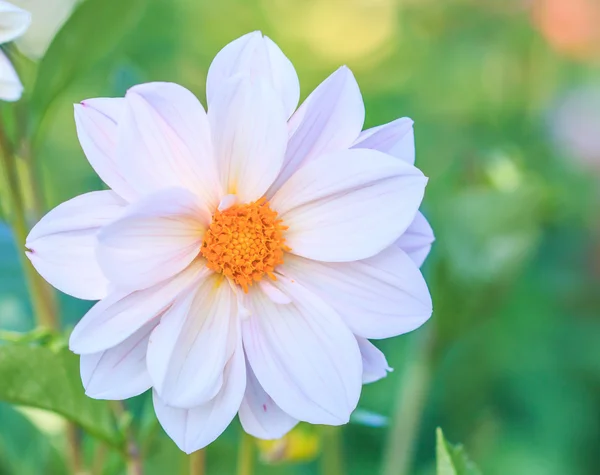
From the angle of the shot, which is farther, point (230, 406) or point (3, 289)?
point (3, 289)

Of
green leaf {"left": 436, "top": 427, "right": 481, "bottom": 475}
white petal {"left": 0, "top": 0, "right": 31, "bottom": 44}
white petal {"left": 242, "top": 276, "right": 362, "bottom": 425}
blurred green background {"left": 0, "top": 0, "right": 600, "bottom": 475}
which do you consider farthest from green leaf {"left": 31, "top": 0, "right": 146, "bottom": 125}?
green leaf {"left": 436, "top": 427, "right": 481, "bottom": 475}

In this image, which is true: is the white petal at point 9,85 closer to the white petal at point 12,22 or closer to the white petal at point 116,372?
the white petal at point 12,22

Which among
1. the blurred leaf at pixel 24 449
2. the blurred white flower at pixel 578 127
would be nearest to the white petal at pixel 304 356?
the blurred leaf at pixel 24 449

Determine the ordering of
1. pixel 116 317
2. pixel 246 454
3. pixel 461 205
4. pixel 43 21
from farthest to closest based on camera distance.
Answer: pixel 461 205, pixel 43 21, pixel 246 454, pixel 116 317

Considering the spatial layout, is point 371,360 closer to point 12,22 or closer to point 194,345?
point 194,345

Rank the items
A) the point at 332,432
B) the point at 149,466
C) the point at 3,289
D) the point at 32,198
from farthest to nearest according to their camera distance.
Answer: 1. the point at 3,289
2. the point at 149,466
3. the point at 332,432
4. the point at 32,198

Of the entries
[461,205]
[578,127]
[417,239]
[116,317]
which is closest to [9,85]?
[116,317]

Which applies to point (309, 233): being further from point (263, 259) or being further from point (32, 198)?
point (32, 198)

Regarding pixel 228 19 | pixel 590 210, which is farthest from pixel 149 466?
pixel 228 19
